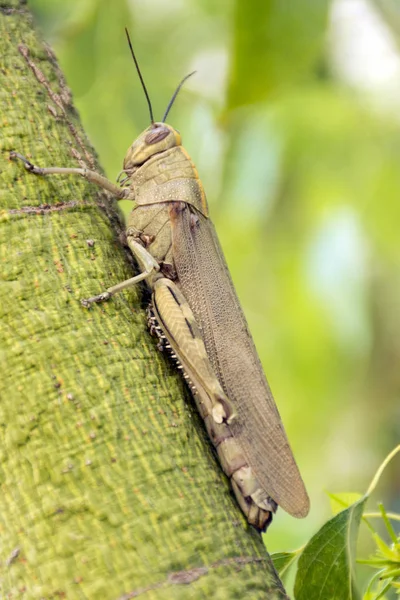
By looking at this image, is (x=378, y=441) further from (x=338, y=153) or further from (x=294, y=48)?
(x=294, y=48)

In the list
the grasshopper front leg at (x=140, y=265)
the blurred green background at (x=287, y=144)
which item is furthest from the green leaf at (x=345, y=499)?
the blurred green background at (x=287, y=144)

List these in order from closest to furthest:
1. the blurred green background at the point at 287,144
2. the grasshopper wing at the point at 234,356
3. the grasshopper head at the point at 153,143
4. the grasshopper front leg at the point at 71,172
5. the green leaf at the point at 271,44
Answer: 1. the grasshopper front leg at the point at 71,172
2. the grasshopper wing at the point at 234,356
3. the grasshopper head at the point at 153,143
4. the green leaf at the point at 271,44
5. the blurred green background at the point at 287,144

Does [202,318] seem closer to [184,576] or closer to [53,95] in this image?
[53,95]

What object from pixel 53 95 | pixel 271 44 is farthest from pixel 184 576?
pixel 271 44

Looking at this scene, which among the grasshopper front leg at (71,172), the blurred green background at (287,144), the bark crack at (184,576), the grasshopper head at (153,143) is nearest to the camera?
the bark crack at (184,576)

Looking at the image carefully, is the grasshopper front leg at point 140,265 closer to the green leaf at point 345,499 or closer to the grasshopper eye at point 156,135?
the grasshopper eye at point 156,135

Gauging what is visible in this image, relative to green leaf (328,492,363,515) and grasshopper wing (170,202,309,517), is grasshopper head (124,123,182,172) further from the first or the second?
green leaf (328,492,363,515)
